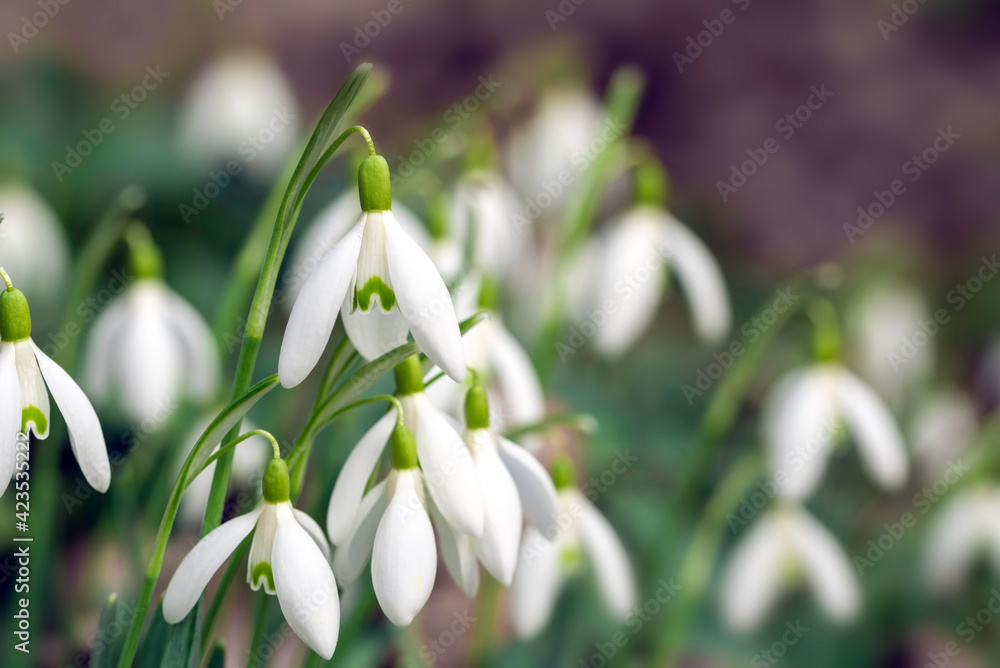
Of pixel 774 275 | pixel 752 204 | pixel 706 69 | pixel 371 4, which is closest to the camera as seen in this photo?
pixel 774 275

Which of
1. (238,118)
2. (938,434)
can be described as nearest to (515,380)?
(938,434)

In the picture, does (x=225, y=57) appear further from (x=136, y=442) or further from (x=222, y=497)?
(x=222, y=497)

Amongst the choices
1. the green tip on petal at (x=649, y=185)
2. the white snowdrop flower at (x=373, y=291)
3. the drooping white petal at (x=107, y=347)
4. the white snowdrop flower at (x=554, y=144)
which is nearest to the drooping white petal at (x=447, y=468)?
the white snowdrop flower at (x=373, y=291)

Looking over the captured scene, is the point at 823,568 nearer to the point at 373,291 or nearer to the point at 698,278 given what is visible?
the point at 698,278

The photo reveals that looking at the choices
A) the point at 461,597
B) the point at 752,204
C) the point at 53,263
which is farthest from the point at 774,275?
the point at 53,263

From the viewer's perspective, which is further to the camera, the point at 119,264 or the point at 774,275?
the point at 774,275

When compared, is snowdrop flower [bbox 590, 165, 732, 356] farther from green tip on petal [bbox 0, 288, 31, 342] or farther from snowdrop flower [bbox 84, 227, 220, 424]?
green tip on petal [bbox 0, 288, 31, 342]
